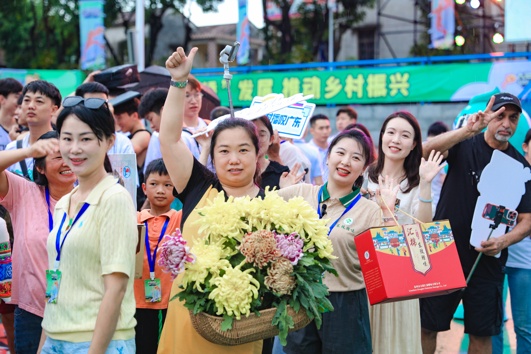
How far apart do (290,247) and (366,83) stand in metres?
10.4

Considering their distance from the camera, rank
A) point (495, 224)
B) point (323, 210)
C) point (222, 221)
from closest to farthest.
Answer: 1. point (222, 221)
2. point (323, 210)
3. point (495, 224)

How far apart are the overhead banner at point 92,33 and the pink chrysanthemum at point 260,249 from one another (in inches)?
542

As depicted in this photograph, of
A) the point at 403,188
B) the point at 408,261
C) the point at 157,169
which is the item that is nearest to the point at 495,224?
the point at 403,188

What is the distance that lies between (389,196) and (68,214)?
199 cm

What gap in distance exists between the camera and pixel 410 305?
13.5ft

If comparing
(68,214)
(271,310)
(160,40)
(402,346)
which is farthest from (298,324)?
(160,40)

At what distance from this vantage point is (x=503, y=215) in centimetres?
477

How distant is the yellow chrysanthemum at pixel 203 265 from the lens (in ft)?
9.12

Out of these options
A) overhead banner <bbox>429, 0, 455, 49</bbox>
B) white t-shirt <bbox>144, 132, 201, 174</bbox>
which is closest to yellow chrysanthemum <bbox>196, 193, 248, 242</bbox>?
white t-shirt <bbox>144, 132, 201, 174</bbox>

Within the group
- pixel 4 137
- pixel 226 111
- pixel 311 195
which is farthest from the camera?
pixel 4 137

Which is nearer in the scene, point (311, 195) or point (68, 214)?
point (68, 214)

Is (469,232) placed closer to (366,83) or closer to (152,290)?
(152,290)

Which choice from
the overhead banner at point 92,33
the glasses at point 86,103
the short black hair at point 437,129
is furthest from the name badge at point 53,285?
the overhead banner at point 92,33

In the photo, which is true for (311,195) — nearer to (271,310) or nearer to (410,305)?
(410,305)
